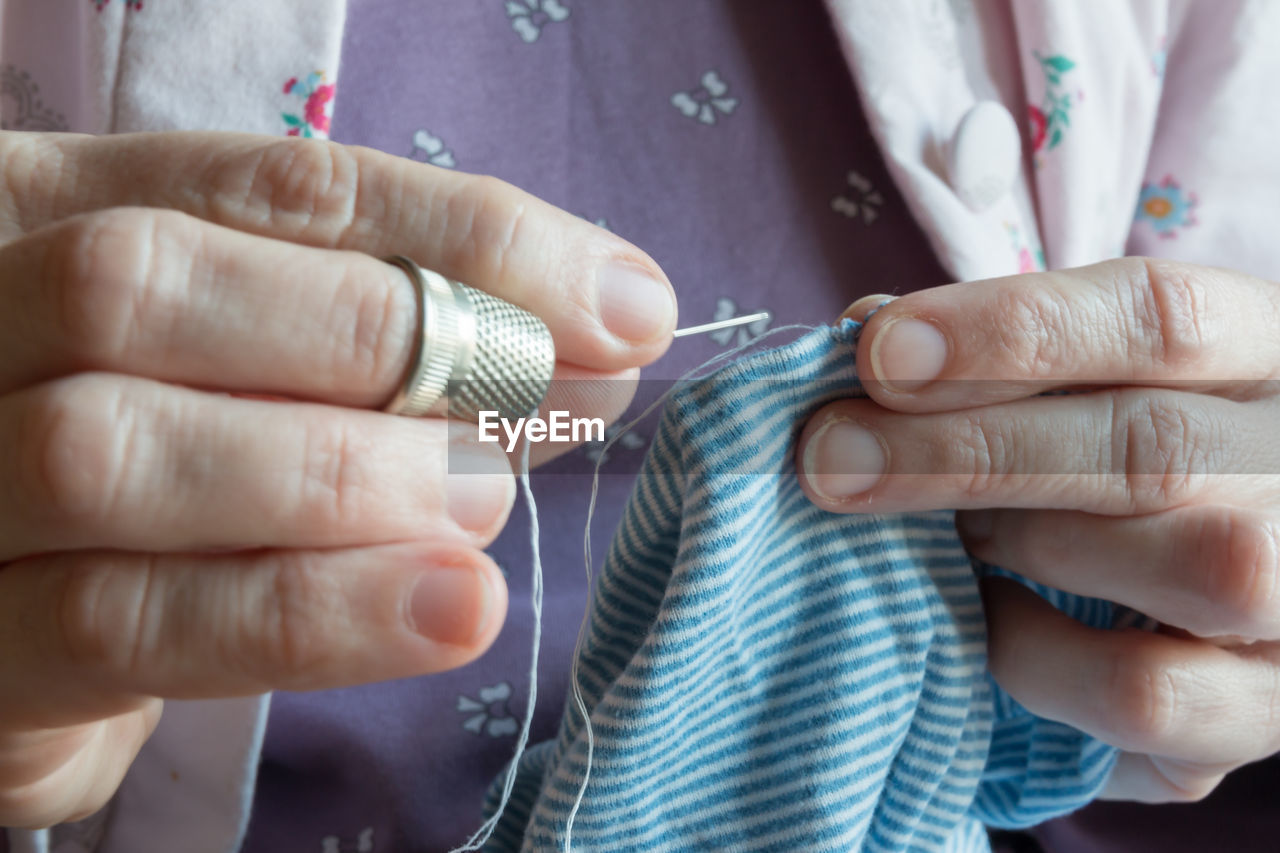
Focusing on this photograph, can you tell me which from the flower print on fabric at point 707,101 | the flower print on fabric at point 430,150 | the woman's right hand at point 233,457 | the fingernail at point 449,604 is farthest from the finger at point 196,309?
the flower print on fabric at point 707,101

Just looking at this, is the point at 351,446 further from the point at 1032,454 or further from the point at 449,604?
the point at 1032,454

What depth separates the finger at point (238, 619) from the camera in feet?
1.33

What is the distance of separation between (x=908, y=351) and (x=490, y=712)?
49 cm

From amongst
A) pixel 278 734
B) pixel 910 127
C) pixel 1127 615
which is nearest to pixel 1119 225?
pixel 910 127

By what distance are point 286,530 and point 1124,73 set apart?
2.95 feet

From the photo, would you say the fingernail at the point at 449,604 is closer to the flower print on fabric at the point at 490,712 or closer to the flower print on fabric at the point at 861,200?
the flower print on fabric at the point at 490,712

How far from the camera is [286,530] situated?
0.40 m

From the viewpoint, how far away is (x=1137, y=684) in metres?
0.56

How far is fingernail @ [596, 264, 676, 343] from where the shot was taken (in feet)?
1.60

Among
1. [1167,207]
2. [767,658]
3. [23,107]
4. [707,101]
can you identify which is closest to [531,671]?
[767,658]

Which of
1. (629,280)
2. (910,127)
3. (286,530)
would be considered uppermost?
(910,127)

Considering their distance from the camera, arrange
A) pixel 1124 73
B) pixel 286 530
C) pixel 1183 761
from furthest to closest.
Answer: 1. pixel 1124 73
2. pixel 1183 761
3. pixel 286 530

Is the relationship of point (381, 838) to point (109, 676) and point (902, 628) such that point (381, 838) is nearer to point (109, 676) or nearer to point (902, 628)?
point (109, 676)

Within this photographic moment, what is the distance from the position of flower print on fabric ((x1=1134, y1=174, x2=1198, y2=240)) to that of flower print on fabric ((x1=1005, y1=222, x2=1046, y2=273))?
16 centimetres
